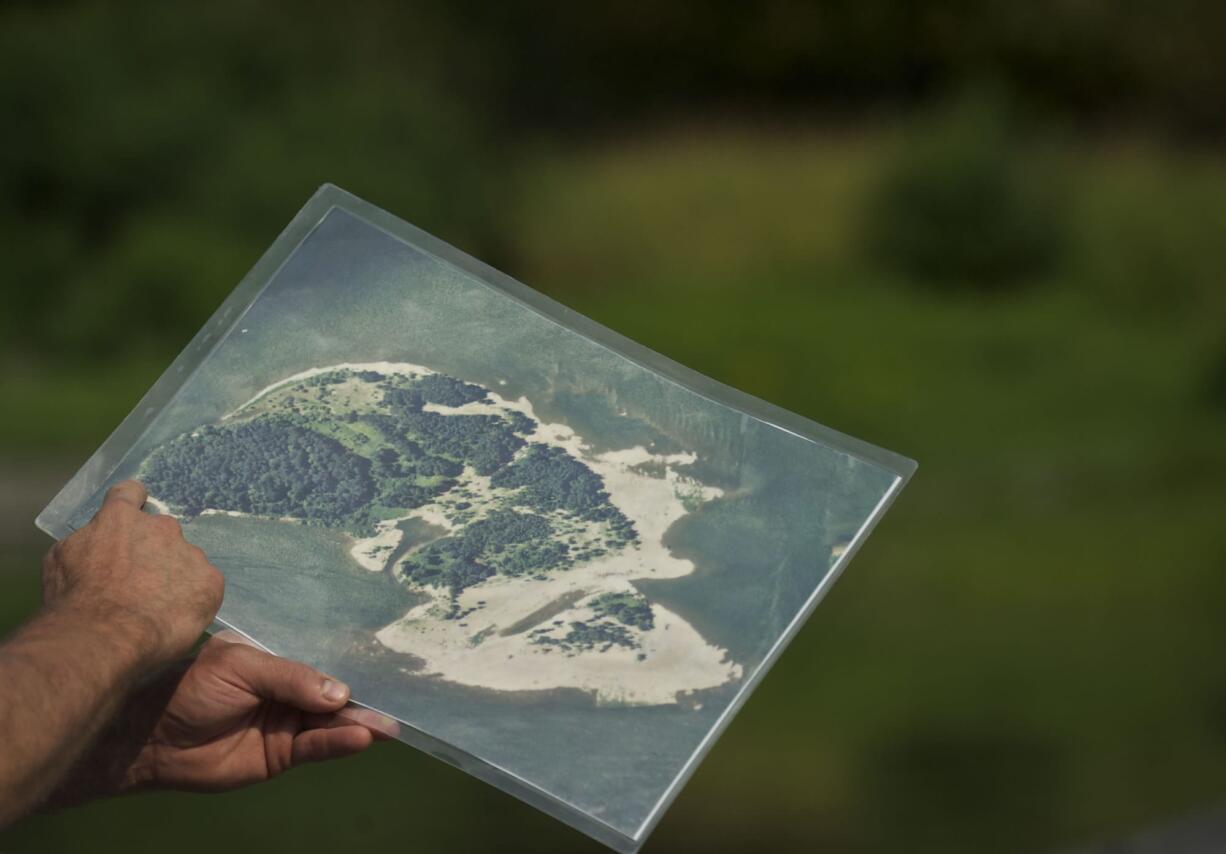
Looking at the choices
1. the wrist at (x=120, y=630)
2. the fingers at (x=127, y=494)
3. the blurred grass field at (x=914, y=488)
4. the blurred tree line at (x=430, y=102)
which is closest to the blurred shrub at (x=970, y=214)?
the blurred tree line at (x=430, y=102)

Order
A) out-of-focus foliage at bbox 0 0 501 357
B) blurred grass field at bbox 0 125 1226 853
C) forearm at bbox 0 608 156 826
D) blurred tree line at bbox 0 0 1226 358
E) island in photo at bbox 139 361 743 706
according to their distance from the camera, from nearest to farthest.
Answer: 1. forearm at bbox 0 608 156 826
2. island in photo at bbox 139 361 743 706
3. blurred grass field at bbox 0 125 1226 853
4. out-of-focus foliage at bbox 0 0 501 357
5. blurred tree line at bbox 0 0 1226 358

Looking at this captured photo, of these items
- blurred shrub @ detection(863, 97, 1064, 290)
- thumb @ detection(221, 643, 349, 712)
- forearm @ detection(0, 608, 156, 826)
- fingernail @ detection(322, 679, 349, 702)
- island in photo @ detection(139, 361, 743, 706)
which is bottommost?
forearm @ detection(0, 608, 156, 826)

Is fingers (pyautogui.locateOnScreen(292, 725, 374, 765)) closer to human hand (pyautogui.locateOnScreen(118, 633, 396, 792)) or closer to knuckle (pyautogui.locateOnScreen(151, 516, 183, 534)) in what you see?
human hand (pyautogui.locateOnScreen(118, 633, 396, 792))

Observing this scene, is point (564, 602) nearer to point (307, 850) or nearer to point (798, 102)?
point (307, 850)

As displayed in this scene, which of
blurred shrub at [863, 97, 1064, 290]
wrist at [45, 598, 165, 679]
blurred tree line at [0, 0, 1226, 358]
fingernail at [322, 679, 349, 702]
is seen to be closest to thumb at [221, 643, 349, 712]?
fingernail at [322, 679, 349, 702]

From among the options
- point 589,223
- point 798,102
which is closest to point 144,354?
point 589,223

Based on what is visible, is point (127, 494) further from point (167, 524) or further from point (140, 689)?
point (140, 689)
